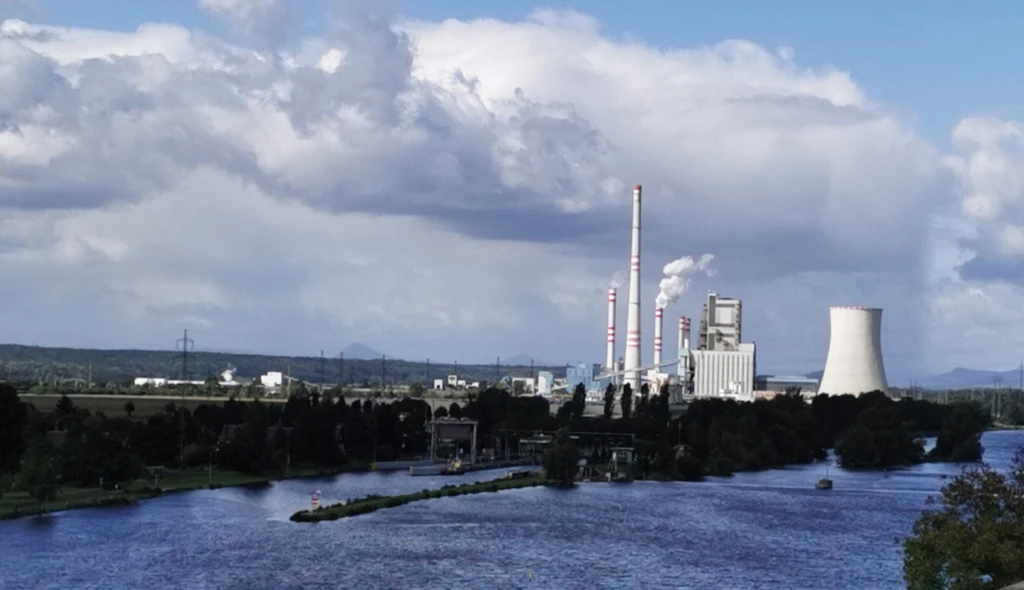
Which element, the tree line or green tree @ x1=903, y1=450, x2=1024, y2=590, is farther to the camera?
the tree line

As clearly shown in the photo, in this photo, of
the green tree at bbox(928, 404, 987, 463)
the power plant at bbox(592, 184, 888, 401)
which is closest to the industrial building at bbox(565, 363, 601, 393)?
the power plant at bbox(592, 184, 888, 401)

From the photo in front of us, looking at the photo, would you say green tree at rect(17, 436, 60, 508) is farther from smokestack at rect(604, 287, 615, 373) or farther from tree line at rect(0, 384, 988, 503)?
smokestack at rect(604, 287, 615, 373)

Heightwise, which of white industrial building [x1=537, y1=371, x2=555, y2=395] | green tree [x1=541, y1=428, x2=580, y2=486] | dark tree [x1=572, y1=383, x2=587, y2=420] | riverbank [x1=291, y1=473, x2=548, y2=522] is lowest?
riverbank [x1=291, y1=473, x2=548, y2=522]

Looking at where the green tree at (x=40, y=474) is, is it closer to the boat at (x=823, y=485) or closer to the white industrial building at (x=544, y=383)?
the boat at (x=823, y=485)

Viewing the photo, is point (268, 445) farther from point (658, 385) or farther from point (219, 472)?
point (658, 385)

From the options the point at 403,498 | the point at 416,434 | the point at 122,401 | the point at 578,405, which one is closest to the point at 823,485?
the point at 403,498

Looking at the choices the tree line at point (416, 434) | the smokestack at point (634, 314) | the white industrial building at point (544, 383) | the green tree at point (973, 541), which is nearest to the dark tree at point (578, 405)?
the tree line at point (416, 434)
